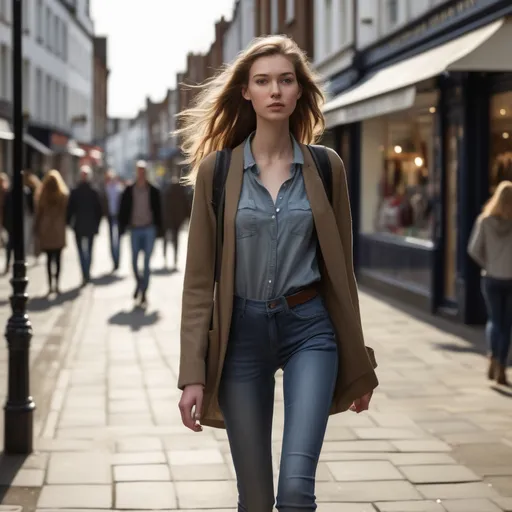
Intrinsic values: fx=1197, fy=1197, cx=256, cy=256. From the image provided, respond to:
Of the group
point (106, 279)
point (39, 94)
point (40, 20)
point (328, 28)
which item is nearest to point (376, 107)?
point (106, 279)

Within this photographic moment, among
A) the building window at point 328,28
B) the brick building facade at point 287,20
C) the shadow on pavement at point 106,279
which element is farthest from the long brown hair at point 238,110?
the building window at point 328,28

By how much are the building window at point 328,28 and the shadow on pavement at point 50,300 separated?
8.82m

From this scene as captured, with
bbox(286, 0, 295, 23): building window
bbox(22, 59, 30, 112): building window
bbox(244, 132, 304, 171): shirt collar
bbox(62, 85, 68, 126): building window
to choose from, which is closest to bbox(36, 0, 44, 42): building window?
bbox(22, 59, 30, 112): building window

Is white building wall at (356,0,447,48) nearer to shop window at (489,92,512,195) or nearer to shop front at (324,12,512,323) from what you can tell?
shop front at (324,12,512,323)

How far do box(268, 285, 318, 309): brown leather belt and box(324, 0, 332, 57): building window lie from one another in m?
20.1

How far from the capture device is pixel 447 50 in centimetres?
1338

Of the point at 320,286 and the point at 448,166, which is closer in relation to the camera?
the point at 320,286

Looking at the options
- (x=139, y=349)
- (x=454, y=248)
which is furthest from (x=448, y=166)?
(x=139, y=349)

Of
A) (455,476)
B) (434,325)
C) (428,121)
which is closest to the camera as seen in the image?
(455,476)

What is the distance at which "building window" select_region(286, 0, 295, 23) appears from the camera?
27.0 meters

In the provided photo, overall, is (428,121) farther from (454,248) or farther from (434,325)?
(434,325)

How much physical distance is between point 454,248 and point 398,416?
6502 mm

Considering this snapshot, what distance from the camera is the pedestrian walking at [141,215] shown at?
15.1m

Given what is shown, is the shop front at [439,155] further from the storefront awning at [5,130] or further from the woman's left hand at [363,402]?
the storefront awning at [5,130]
